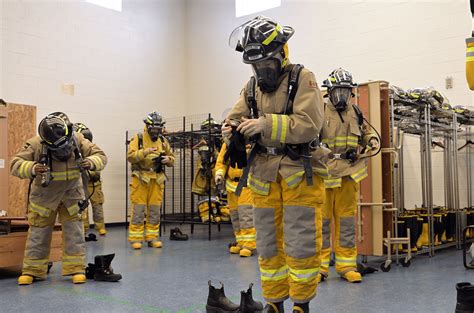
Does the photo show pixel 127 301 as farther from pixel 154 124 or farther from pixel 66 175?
pixel 154 124

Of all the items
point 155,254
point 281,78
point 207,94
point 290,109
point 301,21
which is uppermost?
point 301,21

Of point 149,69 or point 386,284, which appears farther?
point 149,69

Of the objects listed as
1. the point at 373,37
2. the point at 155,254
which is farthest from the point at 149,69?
the point at 155,254

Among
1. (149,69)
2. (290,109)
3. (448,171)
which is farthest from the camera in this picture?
(149,69)

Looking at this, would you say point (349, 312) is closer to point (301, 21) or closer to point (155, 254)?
point (155, 254)

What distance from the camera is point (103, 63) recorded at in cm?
1142

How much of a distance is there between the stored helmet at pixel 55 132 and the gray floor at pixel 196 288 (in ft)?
4.75

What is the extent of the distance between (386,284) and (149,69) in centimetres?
914

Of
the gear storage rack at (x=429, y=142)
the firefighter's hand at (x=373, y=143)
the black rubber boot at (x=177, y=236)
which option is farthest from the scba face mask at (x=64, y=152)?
the black rubber boot at (x=177, y=236)

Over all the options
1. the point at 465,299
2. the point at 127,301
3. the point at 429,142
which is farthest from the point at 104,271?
the point at 429,142

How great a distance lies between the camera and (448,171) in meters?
7.69

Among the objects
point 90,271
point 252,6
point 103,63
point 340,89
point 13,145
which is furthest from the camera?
point 252,6

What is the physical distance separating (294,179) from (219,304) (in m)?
1.26

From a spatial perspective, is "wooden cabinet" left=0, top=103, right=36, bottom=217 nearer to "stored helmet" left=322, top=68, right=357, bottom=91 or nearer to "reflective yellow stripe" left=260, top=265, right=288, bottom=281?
"stored helmet" left=322, top=68, right=357, bottom=91
